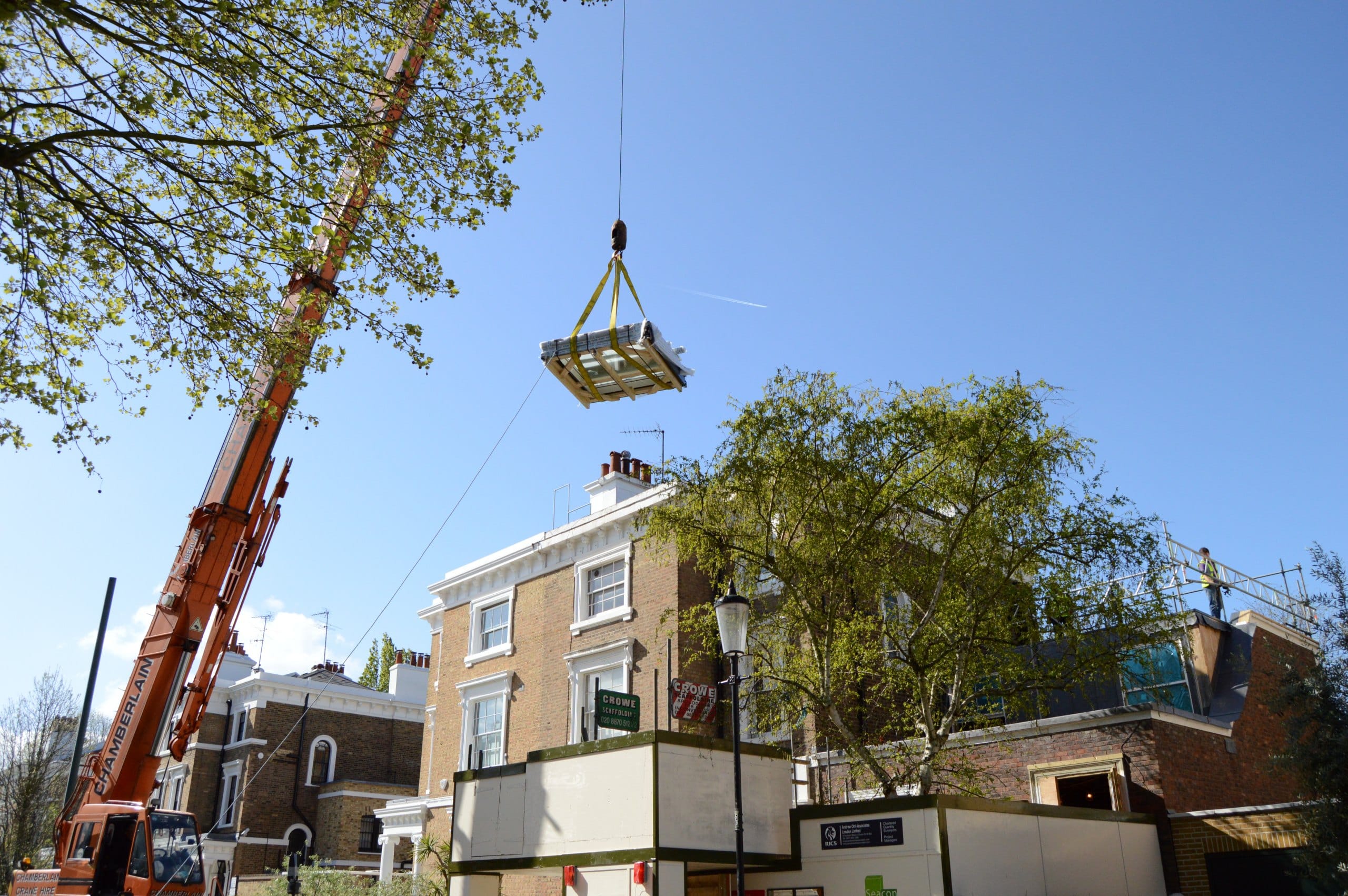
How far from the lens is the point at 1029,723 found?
1934cm

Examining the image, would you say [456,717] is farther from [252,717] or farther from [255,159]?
[255,159]

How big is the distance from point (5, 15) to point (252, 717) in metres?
37.7

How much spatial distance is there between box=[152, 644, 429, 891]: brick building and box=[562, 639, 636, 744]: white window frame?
16869 millimetres

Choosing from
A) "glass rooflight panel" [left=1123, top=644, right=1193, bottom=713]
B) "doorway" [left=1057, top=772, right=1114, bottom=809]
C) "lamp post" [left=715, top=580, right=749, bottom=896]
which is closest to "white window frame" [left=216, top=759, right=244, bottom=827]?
"doorway" [left=1057, top=772, right=1114, bottom=809]

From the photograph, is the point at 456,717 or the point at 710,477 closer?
the point at 710,477

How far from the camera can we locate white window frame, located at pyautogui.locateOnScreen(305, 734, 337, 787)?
40.2 metres

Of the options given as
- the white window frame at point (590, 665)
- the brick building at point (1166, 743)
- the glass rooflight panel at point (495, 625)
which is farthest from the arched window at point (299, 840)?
the brick building at point (1166, 743)

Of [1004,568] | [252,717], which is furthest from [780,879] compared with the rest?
[252,717]

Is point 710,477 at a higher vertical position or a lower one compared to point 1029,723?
higher

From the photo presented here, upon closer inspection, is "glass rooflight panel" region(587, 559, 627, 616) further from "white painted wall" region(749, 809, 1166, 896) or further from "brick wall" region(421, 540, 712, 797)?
"white painted wall" region(749, 809, 1166, 896)

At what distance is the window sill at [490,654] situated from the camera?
92.5ft

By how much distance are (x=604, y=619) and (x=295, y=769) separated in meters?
21.0

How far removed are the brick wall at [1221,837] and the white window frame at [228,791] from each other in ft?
107

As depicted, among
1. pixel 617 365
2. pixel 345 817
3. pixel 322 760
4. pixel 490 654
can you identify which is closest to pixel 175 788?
pixel 322 760
